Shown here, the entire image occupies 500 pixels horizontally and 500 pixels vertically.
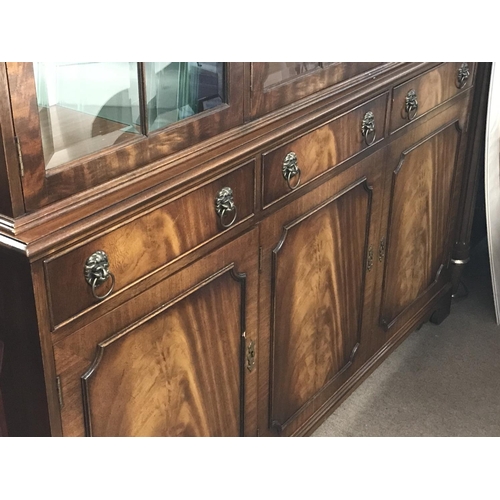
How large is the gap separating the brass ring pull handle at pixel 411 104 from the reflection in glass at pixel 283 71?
10.3 inches

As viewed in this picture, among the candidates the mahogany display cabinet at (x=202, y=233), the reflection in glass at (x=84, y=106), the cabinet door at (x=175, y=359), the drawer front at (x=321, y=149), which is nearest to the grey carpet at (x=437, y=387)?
the mahogany display cabinet at (x=202, y=233)

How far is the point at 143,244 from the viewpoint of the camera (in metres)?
0.68

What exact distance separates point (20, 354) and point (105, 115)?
0.23 metres

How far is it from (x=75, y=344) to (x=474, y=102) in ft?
3.22

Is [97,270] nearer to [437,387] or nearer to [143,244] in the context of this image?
[143,244]

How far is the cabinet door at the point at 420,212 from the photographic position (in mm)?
1180

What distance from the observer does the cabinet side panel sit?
58 cm

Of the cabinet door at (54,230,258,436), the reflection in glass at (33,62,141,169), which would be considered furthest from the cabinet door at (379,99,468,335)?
the reflection in glass at (33,62,141,169)

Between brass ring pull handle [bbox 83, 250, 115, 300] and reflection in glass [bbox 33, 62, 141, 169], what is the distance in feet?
0.29

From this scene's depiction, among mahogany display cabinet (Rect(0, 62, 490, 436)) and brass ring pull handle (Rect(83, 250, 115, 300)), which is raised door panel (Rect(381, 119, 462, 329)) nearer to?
mahogany display cabinet (Rect(0, 62, 490, 436))

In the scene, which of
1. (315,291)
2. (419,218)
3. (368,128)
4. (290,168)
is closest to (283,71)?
(290,168)

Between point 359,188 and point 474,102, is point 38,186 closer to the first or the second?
point 359,188
